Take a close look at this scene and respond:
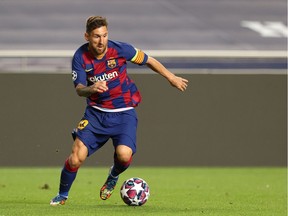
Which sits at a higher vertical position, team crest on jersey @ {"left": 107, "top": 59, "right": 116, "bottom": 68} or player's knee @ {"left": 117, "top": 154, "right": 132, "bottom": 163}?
team crest on jersey @ {"left": 107, "top": 59, "right": 116, "bottom": 68}

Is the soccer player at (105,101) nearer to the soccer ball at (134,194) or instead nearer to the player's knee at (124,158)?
the player's knee at (124,158)

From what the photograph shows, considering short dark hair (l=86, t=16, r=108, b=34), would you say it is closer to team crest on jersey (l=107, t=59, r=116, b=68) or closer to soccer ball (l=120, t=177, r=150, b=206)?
team crest on jersey (l=107, t=59, r=116, b=68)

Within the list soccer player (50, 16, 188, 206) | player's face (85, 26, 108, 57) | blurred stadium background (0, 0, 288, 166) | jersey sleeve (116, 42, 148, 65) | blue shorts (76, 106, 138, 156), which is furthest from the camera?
blurred stadium background (0, 0, 288, 166)

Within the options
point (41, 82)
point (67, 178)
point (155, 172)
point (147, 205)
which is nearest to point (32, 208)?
point (67, 178)

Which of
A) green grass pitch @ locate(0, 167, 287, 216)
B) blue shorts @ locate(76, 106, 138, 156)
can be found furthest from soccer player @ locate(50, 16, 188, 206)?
green grass pitch @ locate(0, 167, 287, 216)

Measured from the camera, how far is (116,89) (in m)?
10.3

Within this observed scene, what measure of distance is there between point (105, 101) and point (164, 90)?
316 inches

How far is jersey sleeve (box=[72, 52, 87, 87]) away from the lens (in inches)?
386

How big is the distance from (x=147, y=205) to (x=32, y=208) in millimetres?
1265

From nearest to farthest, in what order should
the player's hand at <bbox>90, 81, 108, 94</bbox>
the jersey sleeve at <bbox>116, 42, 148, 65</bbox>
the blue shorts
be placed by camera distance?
the player's hand at <bbox>90, 81, 108, 94</bbox>, the blue shorts, the jersey sleeve at <bbox>116, 42, 148, 65</bbox>

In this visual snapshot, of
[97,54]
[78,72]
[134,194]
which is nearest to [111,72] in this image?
[97,54]

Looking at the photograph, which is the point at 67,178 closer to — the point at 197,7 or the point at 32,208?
the point at 32,208

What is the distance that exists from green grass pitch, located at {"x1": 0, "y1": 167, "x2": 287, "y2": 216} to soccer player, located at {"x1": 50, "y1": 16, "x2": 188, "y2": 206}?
0.50 m

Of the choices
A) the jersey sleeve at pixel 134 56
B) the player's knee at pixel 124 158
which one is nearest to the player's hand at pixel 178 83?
the jersey sleeve at pixel 134 56
